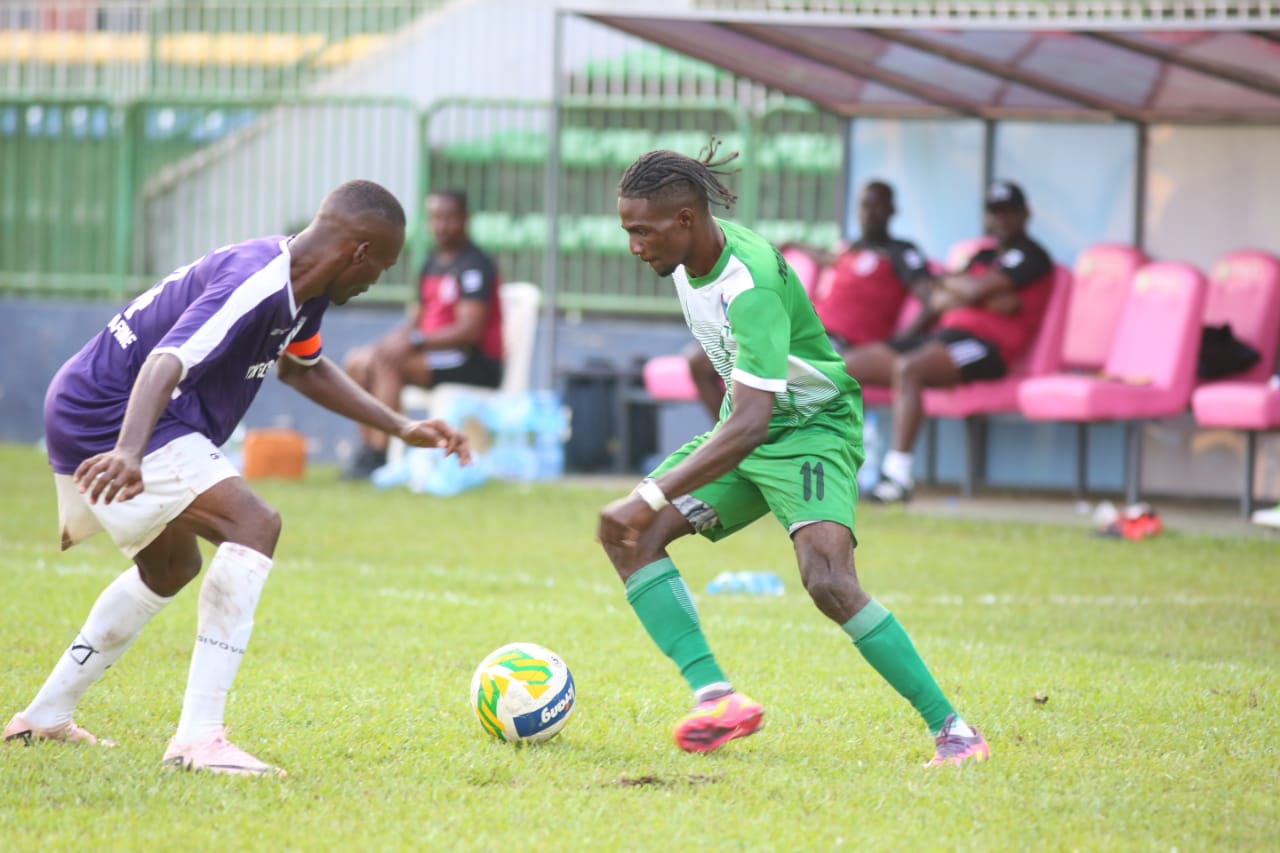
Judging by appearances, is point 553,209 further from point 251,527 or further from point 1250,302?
point 251,527

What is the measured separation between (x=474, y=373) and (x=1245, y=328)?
5.66 metres

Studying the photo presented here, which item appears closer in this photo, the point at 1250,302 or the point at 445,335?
the point at 1250,302

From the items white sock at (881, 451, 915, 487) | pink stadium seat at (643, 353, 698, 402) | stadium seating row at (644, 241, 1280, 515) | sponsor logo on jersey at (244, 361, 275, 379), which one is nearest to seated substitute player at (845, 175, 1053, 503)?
white sock at (881, 451, 915, 487)

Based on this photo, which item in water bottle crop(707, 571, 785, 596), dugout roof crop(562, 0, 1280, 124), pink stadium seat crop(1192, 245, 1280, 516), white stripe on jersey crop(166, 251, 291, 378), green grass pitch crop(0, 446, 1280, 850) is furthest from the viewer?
pink stadium seat crop(1192, 245, 1280, 516)

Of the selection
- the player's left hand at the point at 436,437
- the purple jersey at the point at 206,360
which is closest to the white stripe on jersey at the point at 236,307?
the purple jersey at the point at 206,360

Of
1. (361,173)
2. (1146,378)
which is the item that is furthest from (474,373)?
(1146,378)

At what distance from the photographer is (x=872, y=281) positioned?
13.0 meters

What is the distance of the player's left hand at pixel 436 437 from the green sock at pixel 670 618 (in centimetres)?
69

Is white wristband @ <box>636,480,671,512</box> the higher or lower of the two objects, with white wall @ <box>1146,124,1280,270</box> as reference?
lower

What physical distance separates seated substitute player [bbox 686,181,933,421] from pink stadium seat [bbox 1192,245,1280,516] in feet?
6.81

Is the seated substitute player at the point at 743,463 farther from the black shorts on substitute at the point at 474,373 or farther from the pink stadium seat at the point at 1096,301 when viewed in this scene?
the black shorts on substitute at the point at 474,373

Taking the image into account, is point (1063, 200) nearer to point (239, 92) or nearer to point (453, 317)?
point (453, 317)

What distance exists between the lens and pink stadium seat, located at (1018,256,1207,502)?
11734 millimetres

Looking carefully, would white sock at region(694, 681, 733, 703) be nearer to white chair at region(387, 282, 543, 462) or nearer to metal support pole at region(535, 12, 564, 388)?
metal support pole at region(535, 12, 564, 388)
